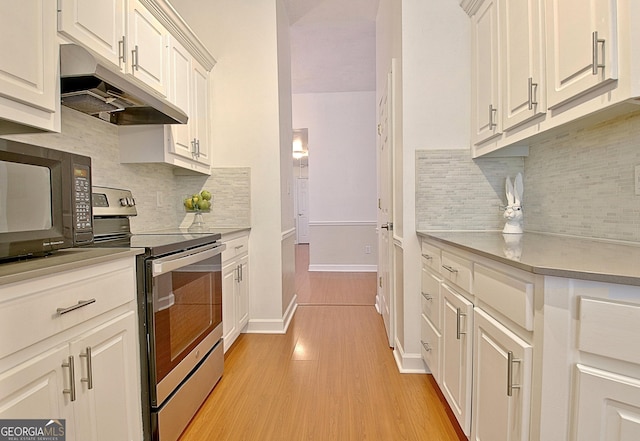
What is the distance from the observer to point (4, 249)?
3.25ft

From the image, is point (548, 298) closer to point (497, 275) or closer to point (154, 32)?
point (497, 275)

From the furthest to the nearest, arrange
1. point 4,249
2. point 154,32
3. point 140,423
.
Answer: point 154,32, point 140,423, point 4,249

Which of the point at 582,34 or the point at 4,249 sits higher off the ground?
the point at 582,34

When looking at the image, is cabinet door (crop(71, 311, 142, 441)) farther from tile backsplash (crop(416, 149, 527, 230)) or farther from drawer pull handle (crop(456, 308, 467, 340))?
tile backsplash (crop(416, 149, 527, 230))

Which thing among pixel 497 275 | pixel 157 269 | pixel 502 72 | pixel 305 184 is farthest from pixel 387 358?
pixel 305 184

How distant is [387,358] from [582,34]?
2.07 m

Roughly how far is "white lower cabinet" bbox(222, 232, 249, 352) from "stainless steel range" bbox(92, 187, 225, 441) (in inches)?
10.0

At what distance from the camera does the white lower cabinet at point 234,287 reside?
251 cm

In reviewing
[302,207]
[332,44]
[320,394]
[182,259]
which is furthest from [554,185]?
[302,207]

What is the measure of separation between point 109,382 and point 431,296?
5.06 feet

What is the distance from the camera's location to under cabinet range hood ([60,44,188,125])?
1342 millimetres

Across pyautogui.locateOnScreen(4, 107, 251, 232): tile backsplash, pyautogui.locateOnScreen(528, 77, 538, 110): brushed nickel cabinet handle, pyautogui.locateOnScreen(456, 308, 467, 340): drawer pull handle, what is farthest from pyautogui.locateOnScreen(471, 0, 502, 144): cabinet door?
pyautogui.locateOnScreen(4, 107, 251, 232): tile backsplash

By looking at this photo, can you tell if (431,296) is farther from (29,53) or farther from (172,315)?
(29,53)

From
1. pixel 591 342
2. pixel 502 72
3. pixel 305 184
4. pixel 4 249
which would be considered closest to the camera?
pixel 591 342
